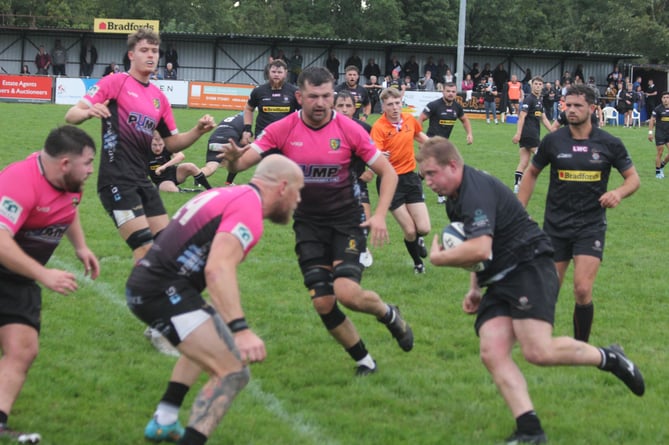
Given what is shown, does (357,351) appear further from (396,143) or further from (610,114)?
(610,114)

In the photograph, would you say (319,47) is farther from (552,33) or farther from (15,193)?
(15,193)

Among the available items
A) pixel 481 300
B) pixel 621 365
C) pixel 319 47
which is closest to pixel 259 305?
pixel 481 300

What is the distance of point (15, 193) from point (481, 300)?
2.95 meters

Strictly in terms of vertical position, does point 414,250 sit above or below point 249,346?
below

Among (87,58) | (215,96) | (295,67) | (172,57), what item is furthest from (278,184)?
(87,58)

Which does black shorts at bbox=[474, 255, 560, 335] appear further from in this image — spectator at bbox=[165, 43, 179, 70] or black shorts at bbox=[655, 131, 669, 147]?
spectator at bbox=[165, 43, 179, 70]

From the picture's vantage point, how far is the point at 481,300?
5816mm

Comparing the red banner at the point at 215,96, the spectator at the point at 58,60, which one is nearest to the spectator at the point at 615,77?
the red banner at the point at 215,96

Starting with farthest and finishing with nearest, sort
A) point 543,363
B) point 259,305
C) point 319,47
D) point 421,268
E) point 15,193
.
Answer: point 319,47 → point 421,268 → point 259,305 → point 543,363 → point 15,193

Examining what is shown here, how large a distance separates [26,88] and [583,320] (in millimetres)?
31421

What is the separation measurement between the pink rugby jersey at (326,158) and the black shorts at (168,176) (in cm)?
790

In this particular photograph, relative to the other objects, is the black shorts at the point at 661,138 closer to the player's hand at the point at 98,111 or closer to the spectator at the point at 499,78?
the player's hand at the point at 98,111

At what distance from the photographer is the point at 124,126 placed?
303 inches

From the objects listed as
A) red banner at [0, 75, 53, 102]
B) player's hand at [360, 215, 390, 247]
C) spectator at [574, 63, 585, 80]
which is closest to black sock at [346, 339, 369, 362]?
player's hand at [360, 215, 390, 247]
